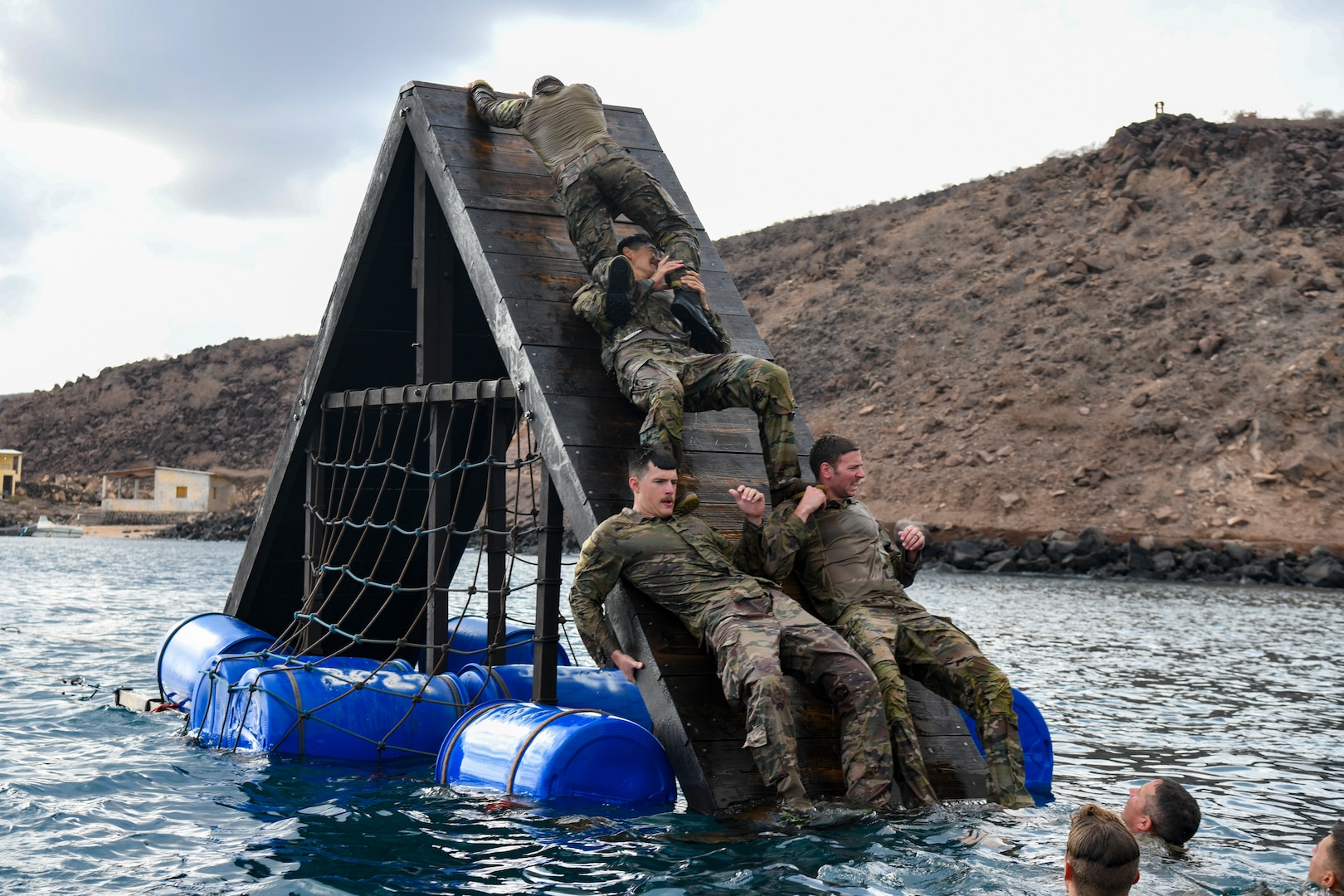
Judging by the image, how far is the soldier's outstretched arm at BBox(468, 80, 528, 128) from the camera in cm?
988

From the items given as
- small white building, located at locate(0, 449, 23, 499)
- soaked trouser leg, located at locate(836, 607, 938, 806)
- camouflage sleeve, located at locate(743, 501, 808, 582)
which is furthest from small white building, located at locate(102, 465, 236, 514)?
soaked trouser leg, located at locate(836, 607, 938, 806)

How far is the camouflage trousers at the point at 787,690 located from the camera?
641 centimetres

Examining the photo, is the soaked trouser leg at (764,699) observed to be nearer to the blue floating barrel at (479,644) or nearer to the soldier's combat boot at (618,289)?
the soldier's combat boot at (618,289)

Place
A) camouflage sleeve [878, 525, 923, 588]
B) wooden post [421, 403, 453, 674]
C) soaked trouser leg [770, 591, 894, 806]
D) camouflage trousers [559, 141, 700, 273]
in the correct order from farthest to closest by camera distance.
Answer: wooden post [421, 403, 453, 674] → camouflage trousers [559, 141, 700, 273] → camouflage sleeve [878, 525, 923, 588] → soaked trouser leg [770, 591, 894, 806]

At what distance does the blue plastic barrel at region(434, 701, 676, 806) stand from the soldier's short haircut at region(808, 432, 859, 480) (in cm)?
193

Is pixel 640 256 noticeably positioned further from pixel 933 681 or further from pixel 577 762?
pixel 577 762

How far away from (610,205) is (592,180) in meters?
0.27

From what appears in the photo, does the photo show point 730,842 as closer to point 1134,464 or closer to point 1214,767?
point 1214,767

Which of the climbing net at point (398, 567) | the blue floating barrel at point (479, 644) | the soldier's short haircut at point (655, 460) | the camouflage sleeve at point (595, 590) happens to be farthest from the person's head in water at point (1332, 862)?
the blue floating barrel at point (479, 644)

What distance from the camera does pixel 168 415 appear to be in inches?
3661

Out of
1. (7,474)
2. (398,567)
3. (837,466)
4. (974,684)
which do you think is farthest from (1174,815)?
(7,474)

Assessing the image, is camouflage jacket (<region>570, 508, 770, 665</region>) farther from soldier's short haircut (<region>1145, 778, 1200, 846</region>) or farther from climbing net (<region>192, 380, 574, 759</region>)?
soldier's short haircut (<region>1145, 778, 1200, 846</region>)

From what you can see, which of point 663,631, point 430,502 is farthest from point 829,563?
point 430,502

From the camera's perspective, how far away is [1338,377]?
1602 inches
